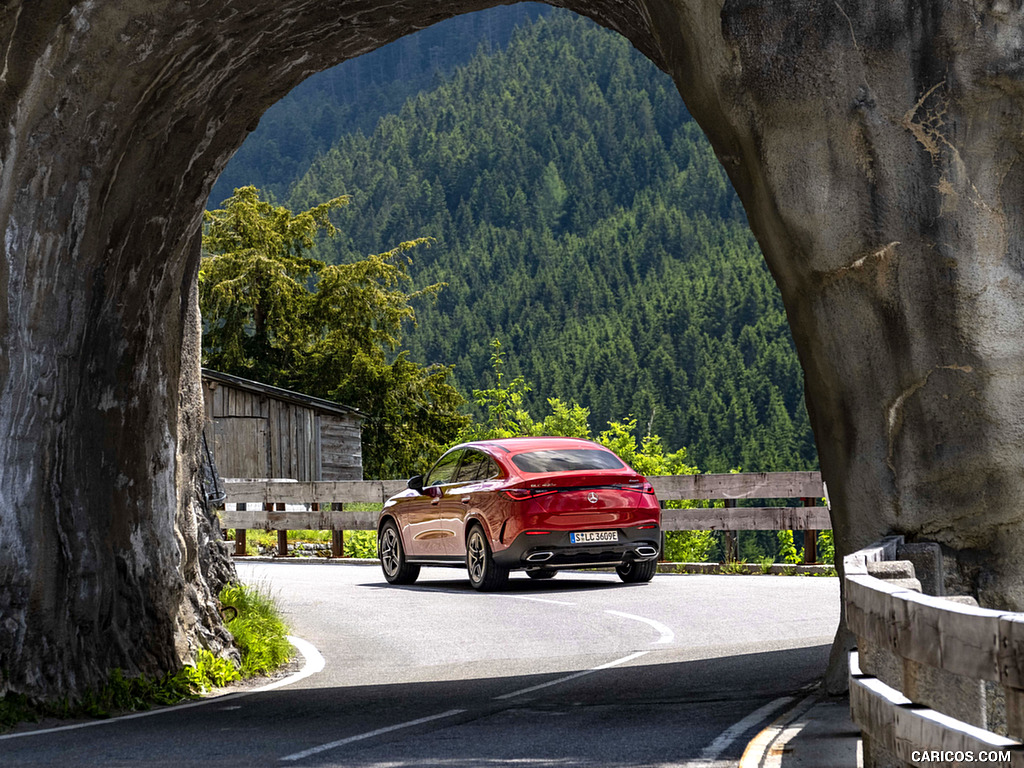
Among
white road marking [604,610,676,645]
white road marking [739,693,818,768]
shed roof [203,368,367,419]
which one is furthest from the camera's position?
shed roof [203,368,367,419]

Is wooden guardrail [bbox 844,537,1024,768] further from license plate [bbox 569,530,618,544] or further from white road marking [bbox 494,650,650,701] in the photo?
license plate [bbox 569,530,618,544]

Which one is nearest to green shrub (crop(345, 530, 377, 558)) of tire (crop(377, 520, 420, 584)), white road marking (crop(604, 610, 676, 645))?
tire (crop(377, 520, 420, 584))

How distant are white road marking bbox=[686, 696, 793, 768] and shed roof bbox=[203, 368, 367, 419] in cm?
3536

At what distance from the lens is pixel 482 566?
607 inches

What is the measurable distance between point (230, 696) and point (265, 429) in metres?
36.0

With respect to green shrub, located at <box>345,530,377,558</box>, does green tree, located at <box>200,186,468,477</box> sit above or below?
above

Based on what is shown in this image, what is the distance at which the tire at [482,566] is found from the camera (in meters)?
15.2

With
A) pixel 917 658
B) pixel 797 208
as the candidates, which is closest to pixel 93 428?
pixel 797 208

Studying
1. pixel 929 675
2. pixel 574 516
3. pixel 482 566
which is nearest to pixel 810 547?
pixel 574 516

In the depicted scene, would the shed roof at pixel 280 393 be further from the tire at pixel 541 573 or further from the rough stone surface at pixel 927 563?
the rough stone surface at pixel 927 563

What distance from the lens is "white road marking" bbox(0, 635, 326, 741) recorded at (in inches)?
313

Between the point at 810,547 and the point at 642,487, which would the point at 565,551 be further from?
the point at 810,547

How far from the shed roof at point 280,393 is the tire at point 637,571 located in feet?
A: 89.2

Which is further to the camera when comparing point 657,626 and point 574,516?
point 574,516
